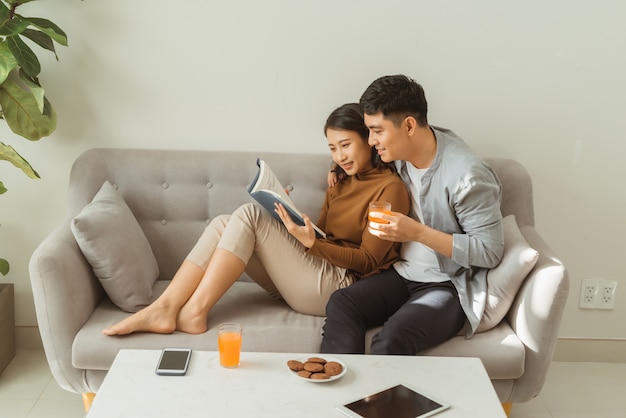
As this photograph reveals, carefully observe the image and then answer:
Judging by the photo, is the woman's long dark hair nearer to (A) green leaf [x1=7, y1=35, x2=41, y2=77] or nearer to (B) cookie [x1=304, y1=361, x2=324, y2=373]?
(B) cookie [x1=304, y1=361, x2=324, y2=373]

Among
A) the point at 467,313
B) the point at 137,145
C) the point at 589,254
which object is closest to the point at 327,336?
the point at 467,313

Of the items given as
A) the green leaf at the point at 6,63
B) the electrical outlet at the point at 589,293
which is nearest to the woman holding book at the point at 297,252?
the green leaf at the point at 6,63

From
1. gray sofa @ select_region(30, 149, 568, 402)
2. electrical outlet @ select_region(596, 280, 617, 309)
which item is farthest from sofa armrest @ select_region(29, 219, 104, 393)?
electrical outlet @ select_region(596, 280, 617, 309)

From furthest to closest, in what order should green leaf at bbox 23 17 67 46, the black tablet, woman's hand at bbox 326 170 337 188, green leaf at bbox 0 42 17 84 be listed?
1. woman's hand at bbox 326 170 337 188
2. green leaf at bbox 23 17 67 46
3. green leaf at bbox 0 42 17 84
4. the black tablet

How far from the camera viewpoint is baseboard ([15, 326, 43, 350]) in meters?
3.03

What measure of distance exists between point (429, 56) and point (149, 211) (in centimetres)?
125

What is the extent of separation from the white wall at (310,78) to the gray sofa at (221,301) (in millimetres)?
177

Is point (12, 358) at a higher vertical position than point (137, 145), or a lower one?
lower

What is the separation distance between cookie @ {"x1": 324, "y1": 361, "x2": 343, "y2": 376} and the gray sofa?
1.56ft

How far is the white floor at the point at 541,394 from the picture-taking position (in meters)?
2.59

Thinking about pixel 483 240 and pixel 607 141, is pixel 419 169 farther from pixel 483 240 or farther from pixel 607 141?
pixel 607 141

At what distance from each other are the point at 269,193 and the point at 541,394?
1367 millimetres

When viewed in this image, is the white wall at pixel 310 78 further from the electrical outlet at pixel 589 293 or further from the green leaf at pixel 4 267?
the electrical outlet at pixel 589 293

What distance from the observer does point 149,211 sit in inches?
110
